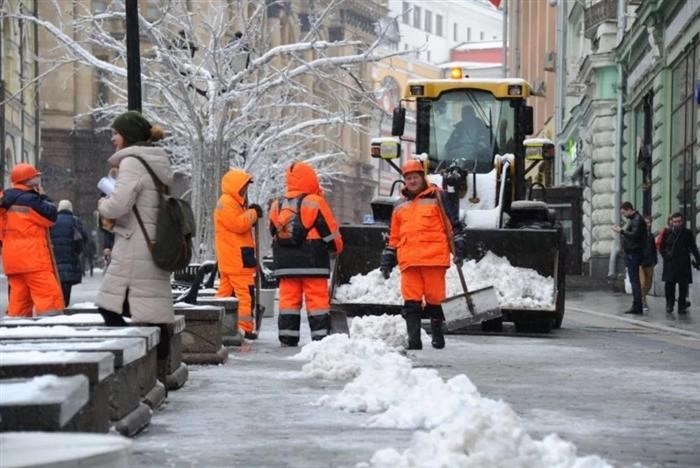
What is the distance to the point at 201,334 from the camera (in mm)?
12562

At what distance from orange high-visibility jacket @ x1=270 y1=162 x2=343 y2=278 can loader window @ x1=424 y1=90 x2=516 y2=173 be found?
5674 mm

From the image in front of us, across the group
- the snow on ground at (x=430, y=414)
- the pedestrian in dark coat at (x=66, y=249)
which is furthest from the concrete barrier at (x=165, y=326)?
the pedestrian in dark coat at (x=66, y=249)

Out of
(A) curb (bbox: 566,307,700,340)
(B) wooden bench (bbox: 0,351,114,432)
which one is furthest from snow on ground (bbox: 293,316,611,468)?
(A) curb (bbox: 566,307,700,340)

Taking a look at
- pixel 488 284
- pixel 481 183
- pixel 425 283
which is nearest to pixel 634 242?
pixel 481 183

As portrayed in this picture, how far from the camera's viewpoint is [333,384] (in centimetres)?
1082

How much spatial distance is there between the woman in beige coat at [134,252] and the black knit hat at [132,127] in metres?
0.13

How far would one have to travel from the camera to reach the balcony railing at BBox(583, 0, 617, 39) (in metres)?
40.3

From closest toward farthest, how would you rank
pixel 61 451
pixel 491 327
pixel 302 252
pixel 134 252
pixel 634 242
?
1. pixel 61 451
2. pixel 134 252
3. pixel 302 252
4. pixel 491 327
5. pixel 634 242

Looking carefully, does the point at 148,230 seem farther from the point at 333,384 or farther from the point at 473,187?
the point at 473,187

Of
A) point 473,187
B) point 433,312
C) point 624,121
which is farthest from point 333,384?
point 624,121

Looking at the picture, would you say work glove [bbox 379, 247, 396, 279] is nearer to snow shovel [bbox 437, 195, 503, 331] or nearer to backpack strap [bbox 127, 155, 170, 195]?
snow shovel [bbox 437, 195, 503, 331]

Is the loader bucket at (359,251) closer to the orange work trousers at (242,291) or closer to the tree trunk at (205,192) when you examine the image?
the orange work trousers at (242,291)

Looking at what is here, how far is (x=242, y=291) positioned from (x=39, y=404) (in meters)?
10.7

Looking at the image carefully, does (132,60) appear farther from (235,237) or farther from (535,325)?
(535,325)
